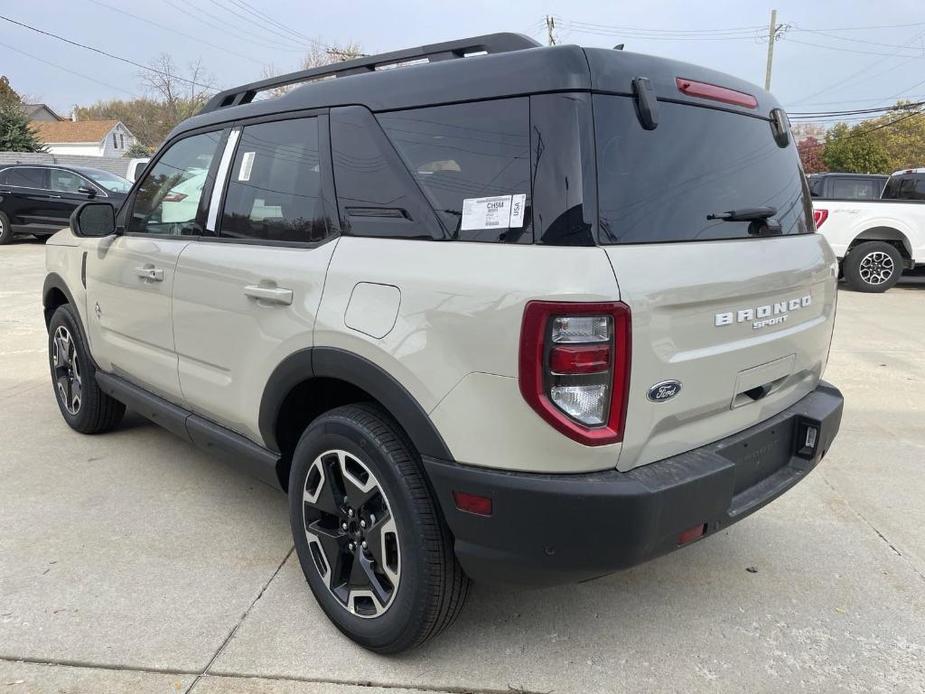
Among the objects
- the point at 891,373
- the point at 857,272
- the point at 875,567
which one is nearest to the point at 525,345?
the point at 875,567

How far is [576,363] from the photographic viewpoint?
1.80 m

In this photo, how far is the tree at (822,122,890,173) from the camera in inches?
1355

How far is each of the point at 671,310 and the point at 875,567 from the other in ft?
6.20

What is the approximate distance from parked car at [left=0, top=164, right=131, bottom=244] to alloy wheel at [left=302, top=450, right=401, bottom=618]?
44.7 ft

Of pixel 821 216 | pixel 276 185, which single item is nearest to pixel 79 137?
pixel 821 216

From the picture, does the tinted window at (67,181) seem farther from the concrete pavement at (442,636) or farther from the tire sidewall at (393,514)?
the tire sidewall at (393,514)

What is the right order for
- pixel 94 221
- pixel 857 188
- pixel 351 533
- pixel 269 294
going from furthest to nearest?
pixel 857 188 < pixel 94 221 < pixel 269 294 < pixel 351 533

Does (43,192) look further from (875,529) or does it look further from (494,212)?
(875,529)

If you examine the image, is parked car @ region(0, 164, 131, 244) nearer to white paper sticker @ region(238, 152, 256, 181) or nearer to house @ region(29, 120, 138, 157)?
white paper sticker @ region(238, 152, 256, 181)

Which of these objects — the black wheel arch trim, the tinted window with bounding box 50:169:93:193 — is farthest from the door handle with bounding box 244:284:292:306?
the tinted window with bounding box 50:169:93:193

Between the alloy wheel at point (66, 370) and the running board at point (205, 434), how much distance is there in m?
0.67

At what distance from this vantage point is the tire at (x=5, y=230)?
14375 mm

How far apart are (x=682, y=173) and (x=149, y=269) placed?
2397mm

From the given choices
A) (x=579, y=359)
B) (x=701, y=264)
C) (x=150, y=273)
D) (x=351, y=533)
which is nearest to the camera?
(x=579, y=359)
